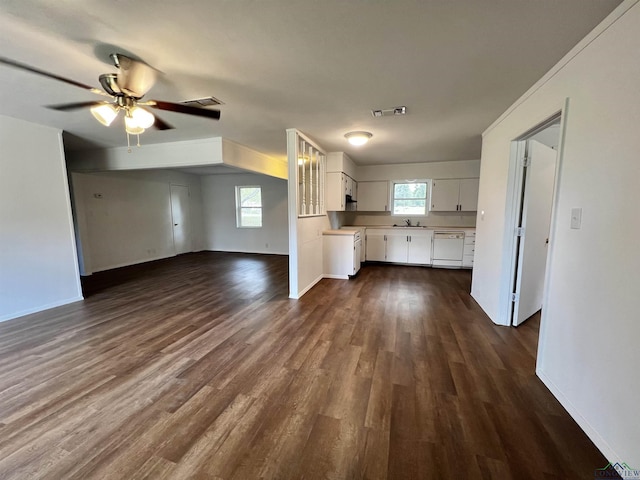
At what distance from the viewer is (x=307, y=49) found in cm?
177

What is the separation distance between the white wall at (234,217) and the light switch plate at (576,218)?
633 cm

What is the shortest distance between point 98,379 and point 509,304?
3.99 meters

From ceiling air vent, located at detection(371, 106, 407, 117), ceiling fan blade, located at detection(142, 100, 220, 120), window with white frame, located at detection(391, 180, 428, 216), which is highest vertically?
ceiling air vent, located at detection(371, 106, 407, 117)

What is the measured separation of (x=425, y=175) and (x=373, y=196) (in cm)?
128

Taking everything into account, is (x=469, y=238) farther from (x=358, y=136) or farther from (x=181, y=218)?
(x=181, y=218)

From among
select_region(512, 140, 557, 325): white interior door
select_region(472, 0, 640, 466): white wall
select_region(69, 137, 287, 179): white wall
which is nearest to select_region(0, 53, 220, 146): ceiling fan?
select_region(69, 137, 287, 179): white wall

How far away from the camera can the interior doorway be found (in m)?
2.74

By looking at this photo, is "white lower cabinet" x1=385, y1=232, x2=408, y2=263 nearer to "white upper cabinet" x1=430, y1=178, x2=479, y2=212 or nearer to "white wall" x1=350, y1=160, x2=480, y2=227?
"white wall" x1=350, y1=160, x2=480, y2=227

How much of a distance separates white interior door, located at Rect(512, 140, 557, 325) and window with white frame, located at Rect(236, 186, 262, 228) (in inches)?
250

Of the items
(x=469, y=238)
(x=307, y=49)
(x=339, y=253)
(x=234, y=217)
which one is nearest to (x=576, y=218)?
(x=307, y=49)

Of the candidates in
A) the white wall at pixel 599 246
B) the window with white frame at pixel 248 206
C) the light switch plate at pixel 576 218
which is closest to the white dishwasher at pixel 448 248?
the white wall at pixel 599 246

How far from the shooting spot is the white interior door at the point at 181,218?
739 centimetres

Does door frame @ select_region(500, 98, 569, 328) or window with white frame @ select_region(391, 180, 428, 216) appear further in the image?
window with white frame @ select_region(391, 180, 428, 216)

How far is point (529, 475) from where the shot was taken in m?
1.29
